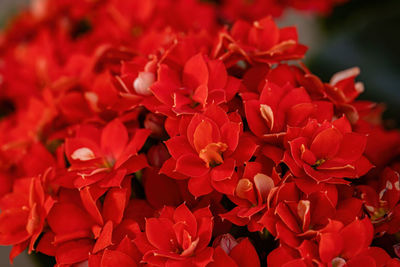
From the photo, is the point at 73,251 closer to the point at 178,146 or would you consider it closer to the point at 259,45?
the point at 178,146

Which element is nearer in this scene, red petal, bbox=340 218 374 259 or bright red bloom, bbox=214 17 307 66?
red petal, bbox=340 218 374 259

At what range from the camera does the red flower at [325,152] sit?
353mm

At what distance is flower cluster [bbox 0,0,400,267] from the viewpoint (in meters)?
0.34

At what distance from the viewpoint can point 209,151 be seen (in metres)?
0.36

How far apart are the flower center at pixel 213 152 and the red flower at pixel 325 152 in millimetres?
52

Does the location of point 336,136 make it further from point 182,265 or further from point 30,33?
point 30,33

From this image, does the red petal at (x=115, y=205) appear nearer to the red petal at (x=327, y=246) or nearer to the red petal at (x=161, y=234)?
the red petal at (x=161, y=234)

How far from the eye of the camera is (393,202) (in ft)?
1.24

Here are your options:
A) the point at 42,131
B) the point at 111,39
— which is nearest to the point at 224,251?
the point at 42,131

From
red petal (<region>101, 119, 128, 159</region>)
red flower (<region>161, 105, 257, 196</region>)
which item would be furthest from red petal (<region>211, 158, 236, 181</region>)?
red petal (<region>101, 119, 128, 159</region>)

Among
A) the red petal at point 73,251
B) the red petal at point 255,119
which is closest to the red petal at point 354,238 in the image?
the red petal at point 255,119

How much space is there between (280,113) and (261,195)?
8cm

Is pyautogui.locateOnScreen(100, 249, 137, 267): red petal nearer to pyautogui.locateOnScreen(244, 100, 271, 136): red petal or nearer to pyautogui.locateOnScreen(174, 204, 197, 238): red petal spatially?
pyautogui.locateOnScreen(174, 204, 197, 238): red petal

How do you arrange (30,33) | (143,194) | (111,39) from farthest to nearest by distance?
1. (30,33)
2. (111,39)
3. (143,194)
